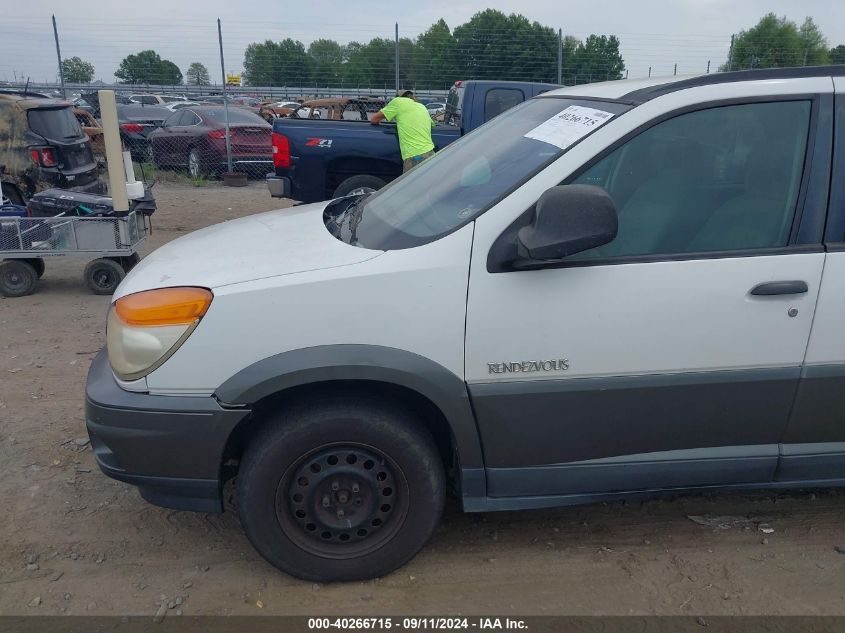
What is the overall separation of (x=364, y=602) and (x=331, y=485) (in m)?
0.48

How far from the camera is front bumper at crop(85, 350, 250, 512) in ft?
8.84

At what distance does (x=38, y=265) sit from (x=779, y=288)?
21.6 feet

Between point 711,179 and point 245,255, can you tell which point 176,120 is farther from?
point 711,179

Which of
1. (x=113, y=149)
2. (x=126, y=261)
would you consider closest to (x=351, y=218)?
(x=113, y=149)

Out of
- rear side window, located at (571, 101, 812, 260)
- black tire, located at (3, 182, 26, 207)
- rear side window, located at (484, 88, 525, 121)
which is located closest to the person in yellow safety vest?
rear side window, located at (484, 88, 525, 121)

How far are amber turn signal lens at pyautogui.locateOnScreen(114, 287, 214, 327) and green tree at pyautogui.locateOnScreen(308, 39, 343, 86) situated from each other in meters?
Answer: 19.3

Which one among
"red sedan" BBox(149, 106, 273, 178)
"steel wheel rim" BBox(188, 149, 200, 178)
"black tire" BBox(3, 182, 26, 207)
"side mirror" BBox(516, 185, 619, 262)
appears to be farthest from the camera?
"steel wheel rim" BBox(188, 149, 200, 178)

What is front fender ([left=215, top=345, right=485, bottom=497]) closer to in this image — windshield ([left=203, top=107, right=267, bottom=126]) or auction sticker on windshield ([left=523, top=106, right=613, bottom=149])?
auction sticker on windshield ([left=523, top=106, right=613, bottom=149])

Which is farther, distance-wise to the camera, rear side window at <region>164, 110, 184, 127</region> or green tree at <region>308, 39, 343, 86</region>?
green tree at <region>308, 39, 343, 86</region>

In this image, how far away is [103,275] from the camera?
6895 mm

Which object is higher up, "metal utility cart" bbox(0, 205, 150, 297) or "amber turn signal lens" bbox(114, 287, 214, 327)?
"amber turn signal lens" bbox(114, 287, 214, 327)

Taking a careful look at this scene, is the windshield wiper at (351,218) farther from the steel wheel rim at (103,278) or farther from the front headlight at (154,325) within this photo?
the steel wheel rim at (103,278)

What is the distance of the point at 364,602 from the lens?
2869 mm

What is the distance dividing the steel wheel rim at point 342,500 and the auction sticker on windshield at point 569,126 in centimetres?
140
